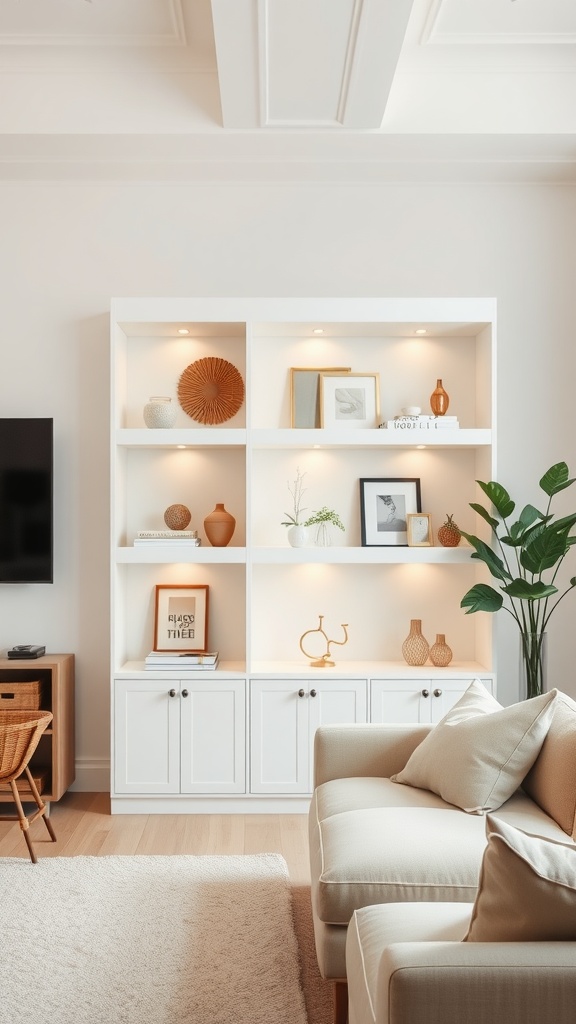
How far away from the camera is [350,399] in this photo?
4121mm

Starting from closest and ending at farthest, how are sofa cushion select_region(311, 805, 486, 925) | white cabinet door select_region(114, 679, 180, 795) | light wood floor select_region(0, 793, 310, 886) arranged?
sofa cushion select_region(311, 805, 486, 925) < light wood floor select_region(0, 793, 310, 886) < white cabinet door select_region(114, 679, 180, 795)

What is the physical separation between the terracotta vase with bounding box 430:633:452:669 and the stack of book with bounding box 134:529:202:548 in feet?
4.04

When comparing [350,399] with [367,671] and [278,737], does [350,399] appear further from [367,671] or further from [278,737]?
[278,737]

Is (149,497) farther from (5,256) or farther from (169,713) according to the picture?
(5,256)

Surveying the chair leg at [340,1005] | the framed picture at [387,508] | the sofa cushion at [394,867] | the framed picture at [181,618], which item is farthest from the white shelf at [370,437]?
the chair leg at [340,1005]

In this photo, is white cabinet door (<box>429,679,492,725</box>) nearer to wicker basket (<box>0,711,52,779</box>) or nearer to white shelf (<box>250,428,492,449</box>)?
white shelf (<box>250,428,492,449</box>)

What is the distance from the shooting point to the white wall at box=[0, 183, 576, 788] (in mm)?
4203

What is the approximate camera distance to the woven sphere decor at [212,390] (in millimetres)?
4180

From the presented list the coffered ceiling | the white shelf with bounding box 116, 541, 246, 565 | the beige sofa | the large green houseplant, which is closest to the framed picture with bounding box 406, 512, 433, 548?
the large green houseplant

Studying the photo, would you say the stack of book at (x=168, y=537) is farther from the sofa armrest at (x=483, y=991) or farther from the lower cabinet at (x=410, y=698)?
the sofa armrest at (x=483, y=991)

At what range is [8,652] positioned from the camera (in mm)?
3977

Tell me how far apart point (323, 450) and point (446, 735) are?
1882 millimetres

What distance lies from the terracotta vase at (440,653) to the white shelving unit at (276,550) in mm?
55

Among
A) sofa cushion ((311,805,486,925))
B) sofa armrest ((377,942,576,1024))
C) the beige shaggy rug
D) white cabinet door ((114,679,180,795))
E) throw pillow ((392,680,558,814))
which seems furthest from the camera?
white cabinet door ((114,679,180,795))
